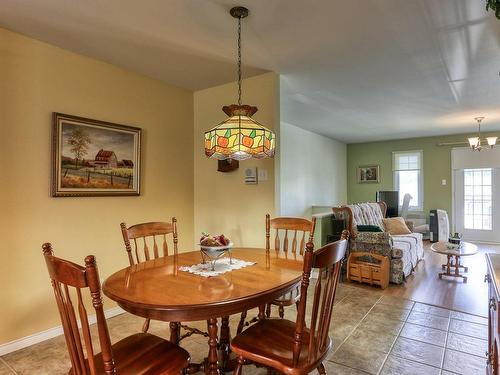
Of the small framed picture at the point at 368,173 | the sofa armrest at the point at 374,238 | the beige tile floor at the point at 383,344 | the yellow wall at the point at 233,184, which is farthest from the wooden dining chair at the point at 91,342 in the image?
the small framed picture at the point at 368,173

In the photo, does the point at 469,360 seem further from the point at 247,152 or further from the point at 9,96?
the point at 9,96

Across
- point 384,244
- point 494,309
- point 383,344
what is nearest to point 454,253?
point 384,244

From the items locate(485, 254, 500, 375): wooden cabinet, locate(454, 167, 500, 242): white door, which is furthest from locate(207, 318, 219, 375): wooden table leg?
locate(454, 167, 500, 242): white door

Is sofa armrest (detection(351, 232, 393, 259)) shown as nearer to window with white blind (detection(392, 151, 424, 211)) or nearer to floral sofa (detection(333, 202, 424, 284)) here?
floral sofa (detection(333, 202, 424, 284))

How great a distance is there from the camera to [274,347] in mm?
A: 1475

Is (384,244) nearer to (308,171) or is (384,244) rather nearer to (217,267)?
(217,267)

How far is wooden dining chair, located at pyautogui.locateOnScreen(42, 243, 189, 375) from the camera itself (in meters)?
1.04

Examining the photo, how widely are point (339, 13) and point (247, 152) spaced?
46.5 inches

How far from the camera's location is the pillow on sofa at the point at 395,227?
16.5 ft

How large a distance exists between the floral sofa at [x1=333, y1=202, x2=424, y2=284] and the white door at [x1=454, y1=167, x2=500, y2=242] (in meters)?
3.16

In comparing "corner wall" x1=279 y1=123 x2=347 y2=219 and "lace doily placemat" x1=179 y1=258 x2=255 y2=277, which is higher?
"corner wall" x1=279 y1=123 x2=347 y2=219

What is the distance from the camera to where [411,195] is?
24.7 ft

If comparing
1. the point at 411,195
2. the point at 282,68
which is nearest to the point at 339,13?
the point at 282,68

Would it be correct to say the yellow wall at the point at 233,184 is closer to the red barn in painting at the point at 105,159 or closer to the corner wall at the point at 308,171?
the red barn in painting at the point at 105,159
